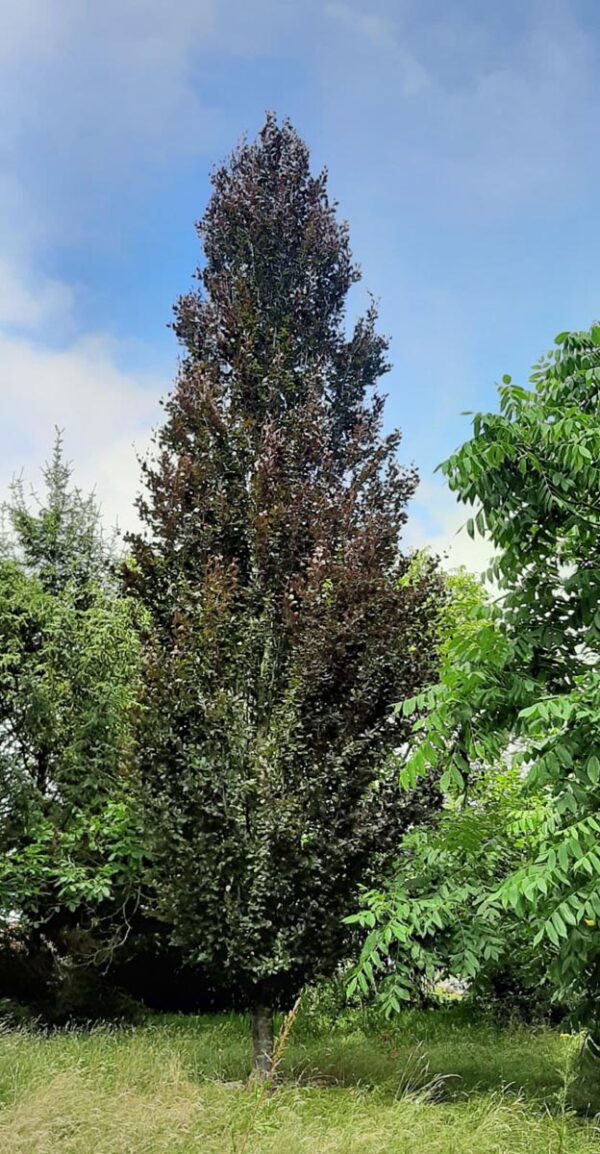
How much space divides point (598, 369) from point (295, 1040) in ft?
28.2

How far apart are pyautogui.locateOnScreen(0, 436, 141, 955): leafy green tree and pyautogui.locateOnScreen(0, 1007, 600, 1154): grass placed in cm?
177

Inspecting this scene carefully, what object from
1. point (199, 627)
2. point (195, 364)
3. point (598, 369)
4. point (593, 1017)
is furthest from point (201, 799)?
point (195, 364)

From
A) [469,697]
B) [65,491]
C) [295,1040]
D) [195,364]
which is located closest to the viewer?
[469,697]

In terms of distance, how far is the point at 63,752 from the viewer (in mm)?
11312

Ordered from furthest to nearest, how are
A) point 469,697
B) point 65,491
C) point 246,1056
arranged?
1. point 65,491
2. point 246,1056
3. point 469,697

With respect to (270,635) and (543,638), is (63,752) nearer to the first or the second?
(270,635)

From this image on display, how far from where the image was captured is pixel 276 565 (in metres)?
7.80

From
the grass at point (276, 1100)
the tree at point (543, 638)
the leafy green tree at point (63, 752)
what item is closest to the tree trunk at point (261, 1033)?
the grass at point (276, 1100)

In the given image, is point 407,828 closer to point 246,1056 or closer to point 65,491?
point 246,1056

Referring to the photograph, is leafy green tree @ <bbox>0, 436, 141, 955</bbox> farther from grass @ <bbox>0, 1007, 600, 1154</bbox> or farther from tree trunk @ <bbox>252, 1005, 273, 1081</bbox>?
tree trunk @ <bbox>252, 1005, 273, 1081</bbox>

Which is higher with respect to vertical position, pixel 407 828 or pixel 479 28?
pixel 479 28

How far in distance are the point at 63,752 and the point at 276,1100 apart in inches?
245

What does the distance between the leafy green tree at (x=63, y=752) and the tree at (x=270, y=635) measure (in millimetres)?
2947

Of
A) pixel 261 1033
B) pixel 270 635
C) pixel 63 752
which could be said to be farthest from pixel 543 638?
pixel 63 752
